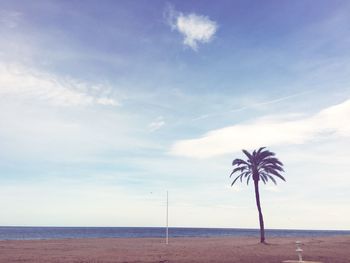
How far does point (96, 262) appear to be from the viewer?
2656 centimetres

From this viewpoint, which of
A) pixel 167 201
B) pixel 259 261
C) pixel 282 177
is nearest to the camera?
pixel 259 261

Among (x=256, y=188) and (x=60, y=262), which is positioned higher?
(x=256, y=188)

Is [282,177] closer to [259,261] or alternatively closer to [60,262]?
[259,261]

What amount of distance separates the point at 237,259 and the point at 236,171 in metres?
20.6

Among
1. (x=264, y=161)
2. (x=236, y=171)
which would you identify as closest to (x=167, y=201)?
(x=236, y=171)

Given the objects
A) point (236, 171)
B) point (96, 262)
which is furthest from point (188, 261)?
point (236, 171)

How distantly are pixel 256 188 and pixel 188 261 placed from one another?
22727 millimetres

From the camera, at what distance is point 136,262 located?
26438 mm

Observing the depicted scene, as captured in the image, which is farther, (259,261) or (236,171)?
(236,171)

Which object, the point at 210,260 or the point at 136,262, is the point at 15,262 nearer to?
the point at 136,262

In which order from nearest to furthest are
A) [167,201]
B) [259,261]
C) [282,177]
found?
[259,261]
[282,177]
[167,201]

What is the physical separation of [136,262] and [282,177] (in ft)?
81.3

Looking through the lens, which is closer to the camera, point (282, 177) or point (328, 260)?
point (328, 260)

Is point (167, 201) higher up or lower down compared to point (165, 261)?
higher up
